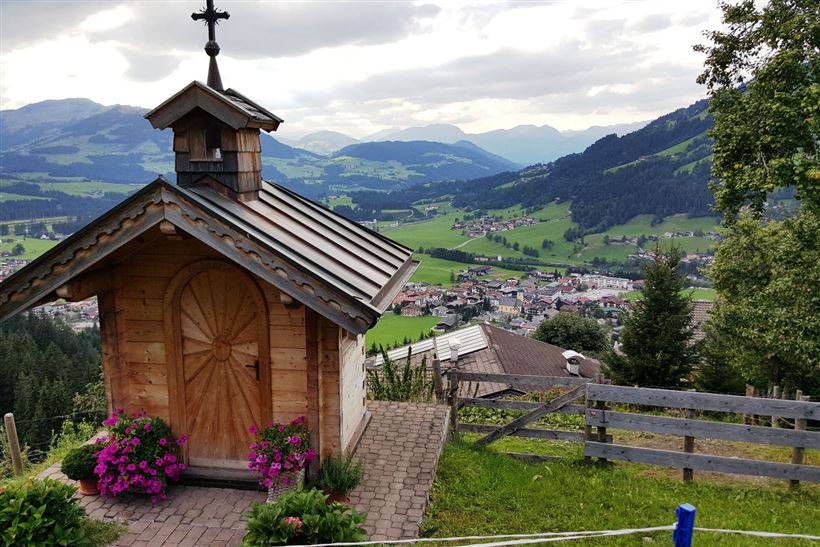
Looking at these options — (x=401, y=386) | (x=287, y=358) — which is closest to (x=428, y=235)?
(x=401, y=386)

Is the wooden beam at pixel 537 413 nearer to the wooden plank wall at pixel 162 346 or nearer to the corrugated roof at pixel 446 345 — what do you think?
the wooden plank wall at pixel 162 346

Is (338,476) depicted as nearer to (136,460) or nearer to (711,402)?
(136,460)

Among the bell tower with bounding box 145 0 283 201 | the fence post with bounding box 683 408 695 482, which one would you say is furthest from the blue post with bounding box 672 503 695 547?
the bell tower with bounding box 145 0 283 201

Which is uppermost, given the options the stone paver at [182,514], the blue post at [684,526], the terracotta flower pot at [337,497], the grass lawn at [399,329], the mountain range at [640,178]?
the mountain range at [640,178]

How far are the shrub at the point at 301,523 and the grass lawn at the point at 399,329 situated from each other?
66.3 m

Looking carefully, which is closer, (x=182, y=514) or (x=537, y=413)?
(x=182, y=514)

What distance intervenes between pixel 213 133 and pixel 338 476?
565cm

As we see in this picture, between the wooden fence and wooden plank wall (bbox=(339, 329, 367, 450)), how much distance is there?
2.38 m

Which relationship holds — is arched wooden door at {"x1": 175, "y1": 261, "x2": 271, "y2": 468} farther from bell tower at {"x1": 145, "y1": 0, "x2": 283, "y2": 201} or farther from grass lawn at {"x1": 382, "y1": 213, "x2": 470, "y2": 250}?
grass lawn at {"x1": 382, "y1": 213, "x2": 470, "y2": 250}

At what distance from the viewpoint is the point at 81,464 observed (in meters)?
7.87

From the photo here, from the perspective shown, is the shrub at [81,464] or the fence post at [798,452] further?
the fence post at [798,452]

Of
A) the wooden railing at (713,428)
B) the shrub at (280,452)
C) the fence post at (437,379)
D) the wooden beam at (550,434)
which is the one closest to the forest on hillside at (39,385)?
the fence post at (437,379)

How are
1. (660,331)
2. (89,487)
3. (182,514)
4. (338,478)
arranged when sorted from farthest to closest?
(660,331), (89,487), (338,478), (182,514)

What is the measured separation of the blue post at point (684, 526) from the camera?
12.9ft
